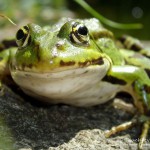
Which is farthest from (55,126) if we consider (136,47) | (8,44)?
(136,47)

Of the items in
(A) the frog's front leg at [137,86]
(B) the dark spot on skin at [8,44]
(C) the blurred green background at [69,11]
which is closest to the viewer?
(A) the frog's front leg at [137,86]

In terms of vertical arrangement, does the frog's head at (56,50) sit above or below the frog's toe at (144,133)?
above


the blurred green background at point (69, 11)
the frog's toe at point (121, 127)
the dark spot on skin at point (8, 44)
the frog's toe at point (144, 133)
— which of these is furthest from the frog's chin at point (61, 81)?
the blurred green background at point (69, 11)

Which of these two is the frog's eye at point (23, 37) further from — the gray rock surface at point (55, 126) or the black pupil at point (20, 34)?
the gray rock surface at point (55, 126)

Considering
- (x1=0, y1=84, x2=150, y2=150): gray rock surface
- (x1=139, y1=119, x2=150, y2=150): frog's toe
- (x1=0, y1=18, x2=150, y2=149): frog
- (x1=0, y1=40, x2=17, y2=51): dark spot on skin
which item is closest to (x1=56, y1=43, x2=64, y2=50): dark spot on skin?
(x1=0, y1=18, x2=150, y2=149): frog

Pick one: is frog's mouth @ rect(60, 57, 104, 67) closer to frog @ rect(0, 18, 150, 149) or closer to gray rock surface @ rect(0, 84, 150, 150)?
frog @ rect(0, 18, 150, 149)

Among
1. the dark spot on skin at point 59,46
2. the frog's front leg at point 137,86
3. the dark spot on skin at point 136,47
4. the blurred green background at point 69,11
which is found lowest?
the blurred green background at point 69,11
